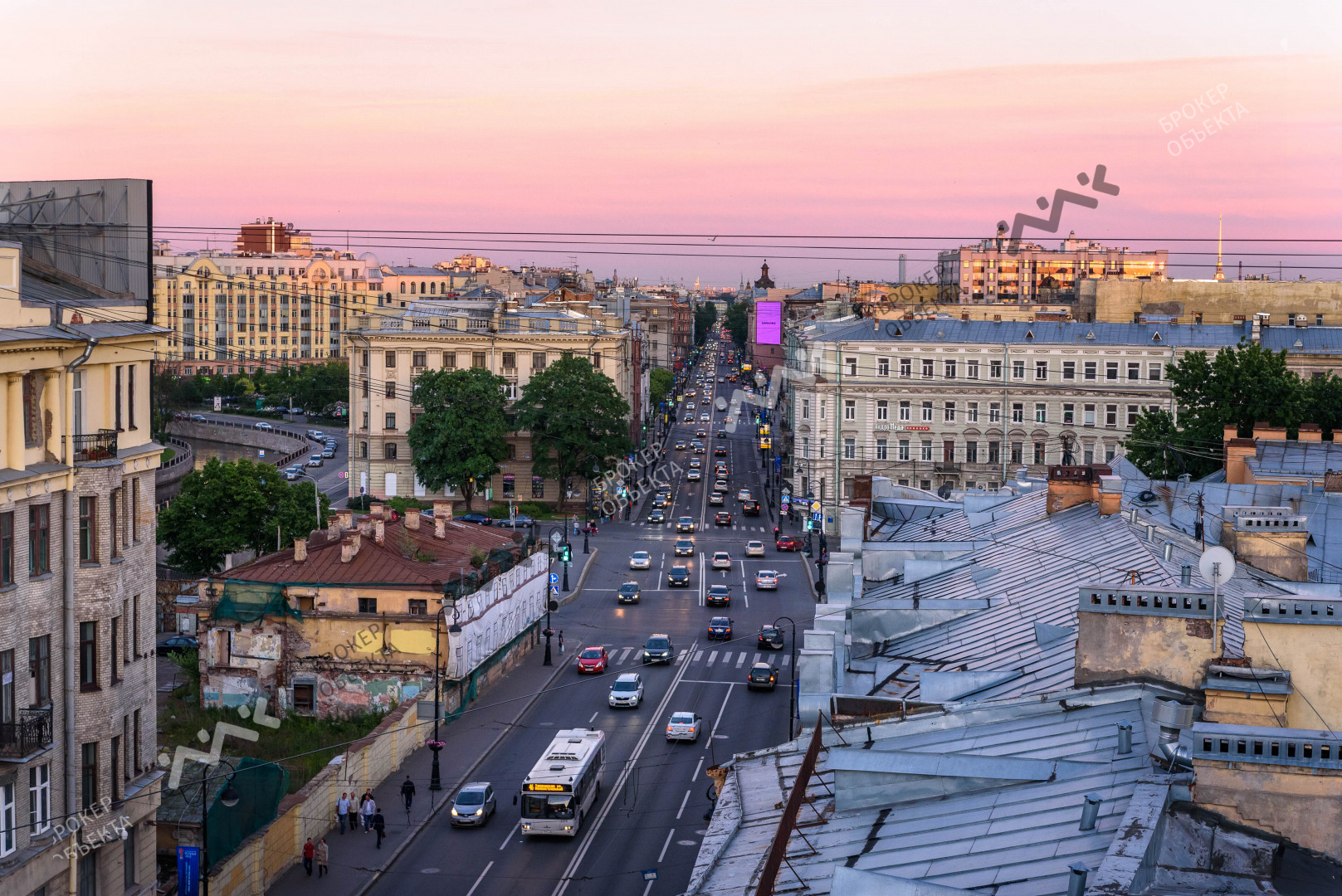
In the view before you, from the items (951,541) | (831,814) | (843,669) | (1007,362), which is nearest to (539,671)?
(951,541)

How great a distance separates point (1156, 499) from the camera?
42969 mm

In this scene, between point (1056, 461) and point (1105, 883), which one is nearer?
point (1105, 883)

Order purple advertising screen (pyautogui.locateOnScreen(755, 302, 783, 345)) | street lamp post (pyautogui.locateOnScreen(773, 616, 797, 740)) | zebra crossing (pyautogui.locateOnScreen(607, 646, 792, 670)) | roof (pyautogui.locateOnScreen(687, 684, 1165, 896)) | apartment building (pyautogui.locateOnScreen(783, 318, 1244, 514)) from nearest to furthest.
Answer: roof (pyautogui.locateOnScreen(687, 684, 1165, 896)), street lamp post (pyautogui.locateOnScreen(773, 616, 797, 740)), zebra crossing (pyautogui.locateOnScreen(607, 646, 792, 670)), apartment building (pyautogui.locateOnScreen(783, 318, 1244, 514)), purple advertising screen (pyautogui.locateOnScreen(755, 302, 783, 345))

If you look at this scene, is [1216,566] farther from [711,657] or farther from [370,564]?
[711,657]

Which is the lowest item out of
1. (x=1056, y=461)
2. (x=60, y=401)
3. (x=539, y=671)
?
(x=539, y=671)

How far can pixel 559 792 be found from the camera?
3500 centimetres

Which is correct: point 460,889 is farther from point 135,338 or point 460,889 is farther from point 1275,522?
point 1275,522

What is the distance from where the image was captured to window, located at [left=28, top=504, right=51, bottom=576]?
2288 centimetres

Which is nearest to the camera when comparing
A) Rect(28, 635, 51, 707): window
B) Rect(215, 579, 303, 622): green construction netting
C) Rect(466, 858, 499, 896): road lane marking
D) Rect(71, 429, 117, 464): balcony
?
Rect(28, 635, 51, 707): window

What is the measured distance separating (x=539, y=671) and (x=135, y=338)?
31.8 metres

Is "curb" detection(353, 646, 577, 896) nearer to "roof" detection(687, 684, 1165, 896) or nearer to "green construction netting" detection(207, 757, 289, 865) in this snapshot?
"green construction netting" detection(207, 757, 289, 865)

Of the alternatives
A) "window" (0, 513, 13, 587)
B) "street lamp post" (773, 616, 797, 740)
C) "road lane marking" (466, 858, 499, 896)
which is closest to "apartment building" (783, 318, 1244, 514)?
"street lamp post" (773, 616, 797, 740)

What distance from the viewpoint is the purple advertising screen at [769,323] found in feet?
599

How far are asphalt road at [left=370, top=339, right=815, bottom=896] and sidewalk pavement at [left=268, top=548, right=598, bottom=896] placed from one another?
0.47 metres
